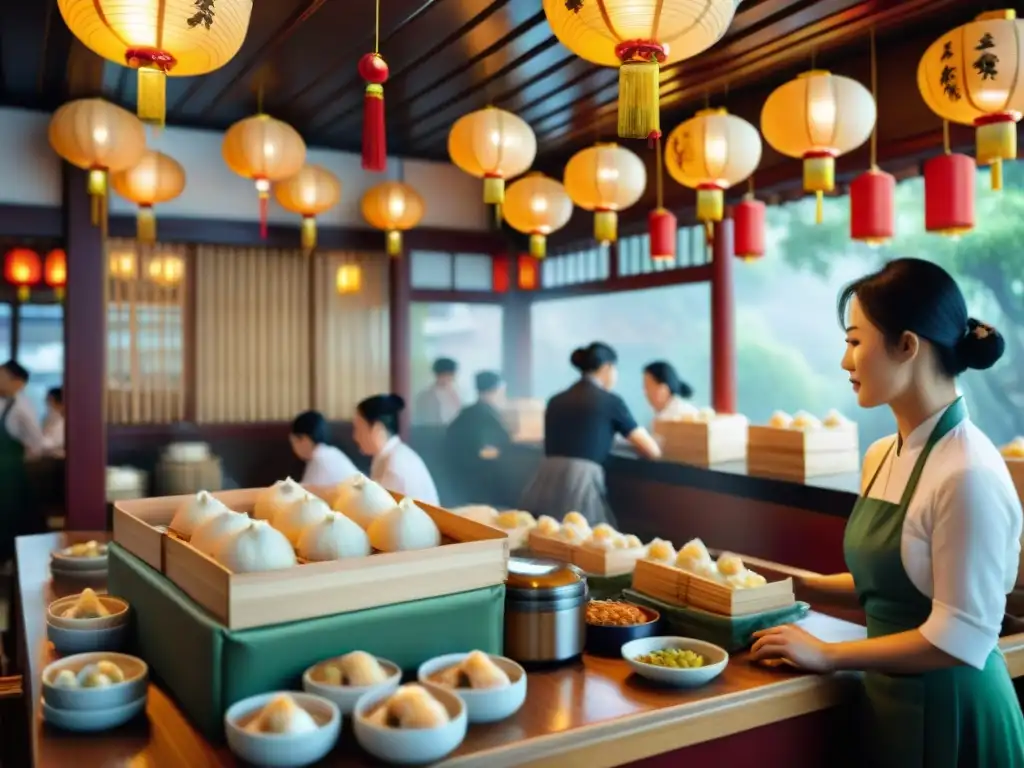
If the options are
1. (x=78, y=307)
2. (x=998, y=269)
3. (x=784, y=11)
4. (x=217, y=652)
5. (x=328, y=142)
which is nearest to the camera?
(x=217, y=652)

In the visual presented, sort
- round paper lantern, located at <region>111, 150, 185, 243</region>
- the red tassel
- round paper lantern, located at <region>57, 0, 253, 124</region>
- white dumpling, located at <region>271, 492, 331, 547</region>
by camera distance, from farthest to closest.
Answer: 1. round paper lantern, located at <region>111, 150, 185, 243</region>
2. the red tassel
3. round paper lantern, located at <region>57, 0, 253, 124</region>
4. white dumpling, located at <region>271, 492, 331, 547</region>

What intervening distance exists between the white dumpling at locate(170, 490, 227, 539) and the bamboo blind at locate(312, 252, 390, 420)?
5.49 metres

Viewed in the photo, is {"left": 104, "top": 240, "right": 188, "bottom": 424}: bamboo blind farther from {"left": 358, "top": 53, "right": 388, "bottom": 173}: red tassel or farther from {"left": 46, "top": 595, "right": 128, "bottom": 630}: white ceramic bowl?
{"left": 46, "top": 595, "right": 128, "bottom": 630}: white ceramic bowl

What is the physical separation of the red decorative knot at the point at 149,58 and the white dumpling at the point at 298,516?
1.42 m

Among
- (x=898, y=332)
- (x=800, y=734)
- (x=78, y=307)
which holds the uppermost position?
(x=78, y=307)

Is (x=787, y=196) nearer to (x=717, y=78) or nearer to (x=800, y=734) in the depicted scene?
(x=717, y=78)

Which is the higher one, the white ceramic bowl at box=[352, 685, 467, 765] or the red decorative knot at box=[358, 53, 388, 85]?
the red decorative knot at box=[358, 53, 388, 85]

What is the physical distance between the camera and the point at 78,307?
618cm

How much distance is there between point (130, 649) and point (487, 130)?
2.89 m

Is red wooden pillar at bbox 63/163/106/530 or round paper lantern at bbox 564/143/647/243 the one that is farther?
red wooden pillar at bbox 63/163/106/530

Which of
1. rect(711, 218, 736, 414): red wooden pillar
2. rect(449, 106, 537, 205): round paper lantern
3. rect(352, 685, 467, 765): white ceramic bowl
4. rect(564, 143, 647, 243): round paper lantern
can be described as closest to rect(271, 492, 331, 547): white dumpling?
rect(352, 685, 467, 765): white ceramic bowl

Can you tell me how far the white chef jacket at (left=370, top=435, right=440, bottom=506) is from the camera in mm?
4238

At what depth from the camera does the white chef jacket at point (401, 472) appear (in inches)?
167

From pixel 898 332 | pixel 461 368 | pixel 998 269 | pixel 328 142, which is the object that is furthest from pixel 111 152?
pixel 998 269
